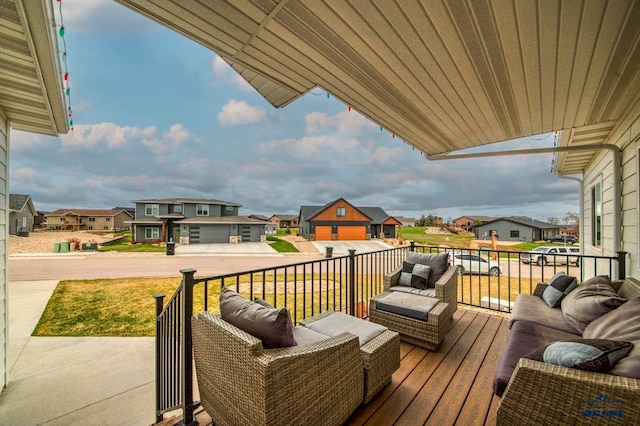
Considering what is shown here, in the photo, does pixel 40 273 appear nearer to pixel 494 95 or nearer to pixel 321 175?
pixel 494 95

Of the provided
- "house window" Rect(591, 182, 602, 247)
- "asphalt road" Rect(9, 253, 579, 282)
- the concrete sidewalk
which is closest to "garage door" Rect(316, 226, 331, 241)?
"asphalt road" Rect(9, 253, 579, 282)

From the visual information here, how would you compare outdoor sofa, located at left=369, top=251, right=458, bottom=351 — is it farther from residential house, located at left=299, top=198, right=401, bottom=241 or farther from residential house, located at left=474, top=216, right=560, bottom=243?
residential house, located at left=474, top=216, right=560, bottom=243

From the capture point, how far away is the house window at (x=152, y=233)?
20.8 meters

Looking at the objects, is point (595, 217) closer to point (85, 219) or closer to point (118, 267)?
point (118, 267)

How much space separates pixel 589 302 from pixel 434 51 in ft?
7.79

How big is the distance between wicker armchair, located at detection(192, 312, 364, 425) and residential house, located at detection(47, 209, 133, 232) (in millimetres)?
40420

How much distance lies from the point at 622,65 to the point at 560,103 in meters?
0.57

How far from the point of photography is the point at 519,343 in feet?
6.21

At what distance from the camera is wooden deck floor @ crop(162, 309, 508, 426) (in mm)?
1723

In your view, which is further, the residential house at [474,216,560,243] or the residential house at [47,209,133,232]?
the residential house at [47,209,133,232]

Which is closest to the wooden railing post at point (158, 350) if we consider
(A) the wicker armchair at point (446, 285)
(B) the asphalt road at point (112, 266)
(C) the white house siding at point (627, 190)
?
(A) the wicker armchair at point (446, 285)

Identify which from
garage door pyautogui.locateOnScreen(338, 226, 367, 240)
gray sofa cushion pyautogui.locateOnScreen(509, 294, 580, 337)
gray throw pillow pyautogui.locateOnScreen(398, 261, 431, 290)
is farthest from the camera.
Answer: garage door pyautogui.locateOnScreen(338, 226, 367, 240)

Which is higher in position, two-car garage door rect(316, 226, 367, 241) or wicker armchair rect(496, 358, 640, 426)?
wicker armchair rect(496, 358, 640, 426)

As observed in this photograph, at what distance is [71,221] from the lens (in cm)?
3531
